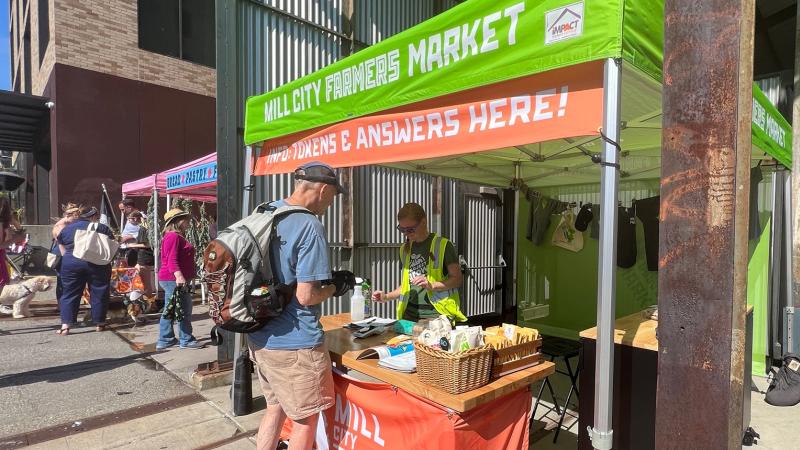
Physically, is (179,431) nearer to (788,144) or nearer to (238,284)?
(238,284)

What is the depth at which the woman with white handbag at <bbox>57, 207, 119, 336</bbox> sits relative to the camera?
630 cm

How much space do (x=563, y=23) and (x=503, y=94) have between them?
1.28ft

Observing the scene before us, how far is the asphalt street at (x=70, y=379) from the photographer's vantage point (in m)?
3.92

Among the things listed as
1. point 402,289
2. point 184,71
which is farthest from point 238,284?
point 184,71

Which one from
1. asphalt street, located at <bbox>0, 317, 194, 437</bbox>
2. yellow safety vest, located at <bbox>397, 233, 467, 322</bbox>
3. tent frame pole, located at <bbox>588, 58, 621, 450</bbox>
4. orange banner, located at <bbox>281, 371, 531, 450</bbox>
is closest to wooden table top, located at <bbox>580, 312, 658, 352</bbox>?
orange banner, located at <bbox>281, 371, 531, 450</bbox>

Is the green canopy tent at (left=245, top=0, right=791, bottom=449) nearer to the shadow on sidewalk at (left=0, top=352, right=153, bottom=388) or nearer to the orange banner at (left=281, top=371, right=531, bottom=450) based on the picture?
the orange banner at (left=281, top=371, right=531, bottom=450)

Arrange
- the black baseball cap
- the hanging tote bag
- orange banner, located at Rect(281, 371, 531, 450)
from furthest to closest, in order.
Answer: the hanging tote bag < the black baseball cap < orange banner, located at Rect(281, 371, 531, 450)

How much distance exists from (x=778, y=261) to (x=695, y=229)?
4.77m

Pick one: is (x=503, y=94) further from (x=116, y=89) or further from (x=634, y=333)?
(x=116, y=89)

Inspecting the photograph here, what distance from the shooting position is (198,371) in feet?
14.9

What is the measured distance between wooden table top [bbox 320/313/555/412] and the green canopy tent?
1.46 ft

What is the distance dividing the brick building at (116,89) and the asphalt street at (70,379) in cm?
654

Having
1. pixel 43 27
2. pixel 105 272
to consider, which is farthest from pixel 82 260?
pixel 43 27

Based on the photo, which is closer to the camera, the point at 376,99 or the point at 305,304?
the point at 305,304
